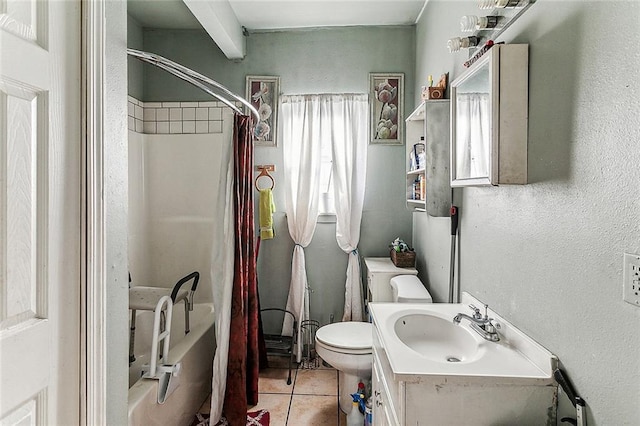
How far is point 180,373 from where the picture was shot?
1.96 metres

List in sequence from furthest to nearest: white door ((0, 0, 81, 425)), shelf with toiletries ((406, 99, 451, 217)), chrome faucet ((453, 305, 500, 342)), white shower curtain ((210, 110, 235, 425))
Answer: white shower curtain ((210, 110, 235, 425)) < shelf with toiletries ((406, 99, 451, 217)) < chrome faucet ((453, 305, 500, 342)) < white door ((0, 0, 81, 425))

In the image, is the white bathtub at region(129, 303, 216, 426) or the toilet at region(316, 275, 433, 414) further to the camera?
the toilet at region(316, 275, 433, 414)

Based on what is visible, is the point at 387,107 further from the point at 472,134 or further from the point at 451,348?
the point at 451,348

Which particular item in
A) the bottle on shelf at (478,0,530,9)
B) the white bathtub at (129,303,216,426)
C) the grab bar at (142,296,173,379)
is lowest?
the white bathtub at (129,303,216,426)

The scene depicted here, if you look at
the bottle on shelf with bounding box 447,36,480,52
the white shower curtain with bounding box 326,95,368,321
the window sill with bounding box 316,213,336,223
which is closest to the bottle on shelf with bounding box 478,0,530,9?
the bottle on shelf with bounding box 447,36,480,52

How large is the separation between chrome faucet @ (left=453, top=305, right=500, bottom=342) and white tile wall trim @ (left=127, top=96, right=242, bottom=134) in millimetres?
2359

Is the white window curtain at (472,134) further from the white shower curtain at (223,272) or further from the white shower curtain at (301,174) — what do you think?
the white shower curtain at (301,174)

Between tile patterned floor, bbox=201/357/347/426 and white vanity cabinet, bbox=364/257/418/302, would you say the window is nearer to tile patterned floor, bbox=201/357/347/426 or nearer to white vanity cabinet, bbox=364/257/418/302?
white vanity cabinet, bbox=364/257/418/302

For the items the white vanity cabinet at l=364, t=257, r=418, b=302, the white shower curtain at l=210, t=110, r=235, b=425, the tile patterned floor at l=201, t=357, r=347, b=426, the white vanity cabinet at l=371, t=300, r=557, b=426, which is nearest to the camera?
the white vanity cabinet at l=371, t=300, r=557, b=426

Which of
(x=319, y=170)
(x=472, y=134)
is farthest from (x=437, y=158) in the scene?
(x=319, y=170)

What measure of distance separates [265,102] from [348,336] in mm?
1980

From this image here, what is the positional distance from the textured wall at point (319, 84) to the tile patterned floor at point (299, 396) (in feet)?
1.60

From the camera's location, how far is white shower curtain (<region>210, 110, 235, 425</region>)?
2.04 metres

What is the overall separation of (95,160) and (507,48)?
137 centimetres
